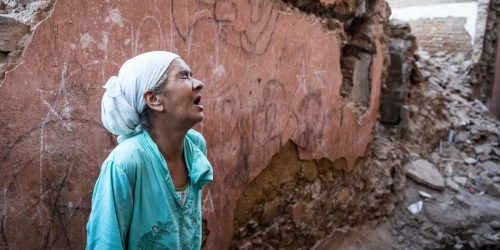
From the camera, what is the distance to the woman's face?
1404 millimetres

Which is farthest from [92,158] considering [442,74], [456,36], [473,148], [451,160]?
[456,36]

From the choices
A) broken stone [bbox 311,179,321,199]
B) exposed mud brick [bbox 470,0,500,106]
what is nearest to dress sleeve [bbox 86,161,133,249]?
broken stone [bbox 311,179,321,199]

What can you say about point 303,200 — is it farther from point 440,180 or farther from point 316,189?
point 440,180

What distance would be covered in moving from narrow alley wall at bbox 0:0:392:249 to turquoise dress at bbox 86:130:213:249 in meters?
0.40

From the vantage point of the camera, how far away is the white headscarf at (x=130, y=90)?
4.29 ft

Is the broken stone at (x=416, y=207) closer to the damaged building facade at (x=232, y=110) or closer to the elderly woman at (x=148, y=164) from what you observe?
the damaged building facade at (x=232, y=110)

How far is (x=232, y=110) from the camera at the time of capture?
2457 mm

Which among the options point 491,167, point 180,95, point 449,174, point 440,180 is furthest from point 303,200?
point 491,167

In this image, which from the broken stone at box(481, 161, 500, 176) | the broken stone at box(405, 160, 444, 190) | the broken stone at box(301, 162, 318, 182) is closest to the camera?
the broken stone at box(301, 162, 318, 182)

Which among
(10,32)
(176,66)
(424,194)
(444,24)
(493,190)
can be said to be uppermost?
(444,24)

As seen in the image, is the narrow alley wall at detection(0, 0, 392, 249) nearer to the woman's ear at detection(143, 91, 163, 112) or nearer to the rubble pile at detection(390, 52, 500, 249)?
the woman's ear at detection(143, 91, 163, 112)

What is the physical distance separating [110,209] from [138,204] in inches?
4.5

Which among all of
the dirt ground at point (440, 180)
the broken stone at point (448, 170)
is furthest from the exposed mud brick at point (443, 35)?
the broken stone at point (448, 170)

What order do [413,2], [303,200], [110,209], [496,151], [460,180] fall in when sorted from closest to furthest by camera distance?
[110,209]
[303,200]
[460,180]
[496,151]
[413,2]
